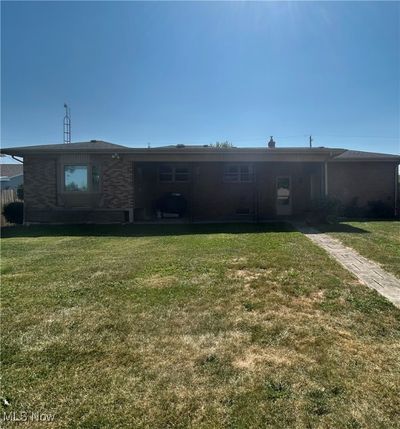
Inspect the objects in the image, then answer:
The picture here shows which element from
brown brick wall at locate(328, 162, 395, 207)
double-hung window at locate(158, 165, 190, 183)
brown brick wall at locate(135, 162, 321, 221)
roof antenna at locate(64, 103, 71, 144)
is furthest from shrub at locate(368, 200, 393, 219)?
roof antenna at locate(64, 103, 71, 144)

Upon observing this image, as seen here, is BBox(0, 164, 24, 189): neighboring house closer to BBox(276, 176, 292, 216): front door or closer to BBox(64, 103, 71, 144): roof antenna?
BBox(64, 103, 71, 144): roof antenna

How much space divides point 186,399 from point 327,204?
1148 cm

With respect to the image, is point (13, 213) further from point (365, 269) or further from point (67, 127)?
point (365, 269)

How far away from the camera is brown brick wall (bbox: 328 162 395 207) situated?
53.7 ft

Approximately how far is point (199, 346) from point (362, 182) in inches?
641

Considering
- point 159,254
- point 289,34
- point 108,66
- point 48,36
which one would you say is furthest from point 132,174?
point 289,34

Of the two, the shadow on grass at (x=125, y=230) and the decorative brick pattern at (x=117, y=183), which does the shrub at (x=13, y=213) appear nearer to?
the shadow on grass at (x=125, y=230)

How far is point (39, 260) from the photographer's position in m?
6.71

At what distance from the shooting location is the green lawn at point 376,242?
624 cm

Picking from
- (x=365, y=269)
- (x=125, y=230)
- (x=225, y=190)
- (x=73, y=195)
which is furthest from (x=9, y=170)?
(x=365, y=269)

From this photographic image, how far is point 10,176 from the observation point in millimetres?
33906

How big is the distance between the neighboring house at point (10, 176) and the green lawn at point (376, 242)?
1241 inches

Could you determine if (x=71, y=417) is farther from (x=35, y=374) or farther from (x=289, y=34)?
(x=289, y=34)

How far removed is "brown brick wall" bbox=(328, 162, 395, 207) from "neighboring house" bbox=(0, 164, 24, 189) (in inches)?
1172
